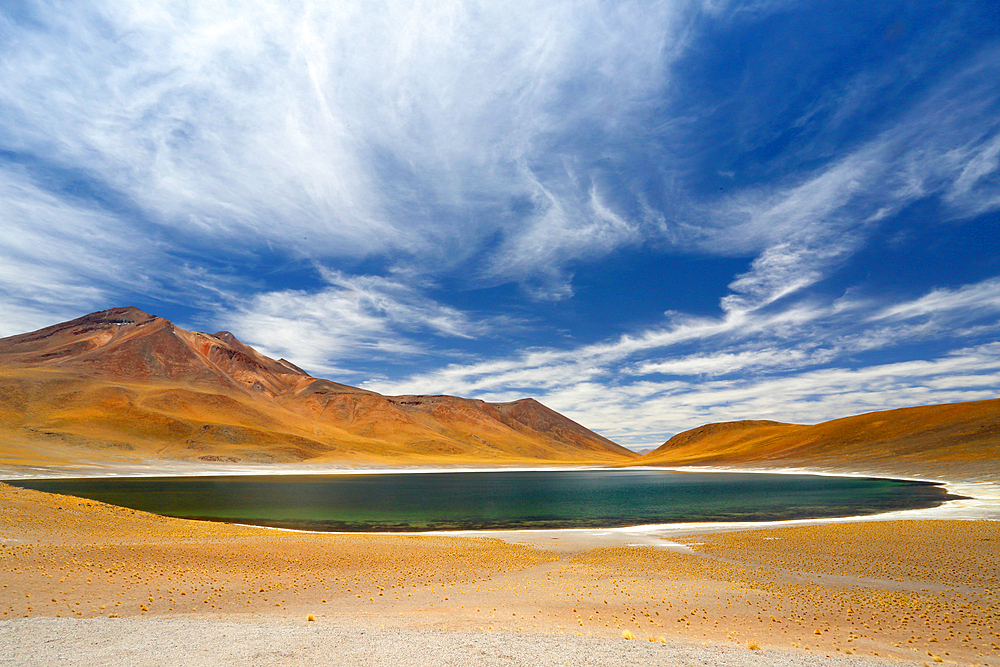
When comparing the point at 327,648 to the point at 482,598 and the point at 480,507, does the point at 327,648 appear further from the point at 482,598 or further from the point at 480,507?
the point at 480,507

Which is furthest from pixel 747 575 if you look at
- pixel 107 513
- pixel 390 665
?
pixel 107 513

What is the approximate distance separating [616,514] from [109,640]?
4312cm

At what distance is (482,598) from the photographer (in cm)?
1585

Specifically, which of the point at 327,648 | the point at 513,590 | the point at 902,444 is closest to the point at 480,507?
the point at 513,590

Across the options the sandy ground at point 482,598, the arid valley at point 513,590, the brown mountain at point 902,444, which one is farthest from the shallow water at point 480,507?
the brown mountain at point 902,444

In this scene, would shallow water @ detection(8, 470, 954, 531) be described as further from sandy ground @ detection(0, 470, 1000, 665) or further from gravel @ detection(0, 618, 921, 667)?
gravel @ detection(0, 618, 921, 667)

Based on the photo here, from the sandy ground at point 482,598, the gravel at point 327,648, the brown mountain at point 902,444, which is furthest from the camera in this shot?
the brown mountain at point 902,444

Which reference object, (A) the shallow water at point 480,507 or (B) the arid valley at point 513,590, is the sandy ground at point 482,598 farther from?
(A) the shallow water at point 480,507

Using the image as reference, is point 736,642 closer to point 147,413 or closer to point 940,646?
point 940,646

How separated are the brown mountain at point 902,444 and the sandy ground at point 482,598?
84.2 metres

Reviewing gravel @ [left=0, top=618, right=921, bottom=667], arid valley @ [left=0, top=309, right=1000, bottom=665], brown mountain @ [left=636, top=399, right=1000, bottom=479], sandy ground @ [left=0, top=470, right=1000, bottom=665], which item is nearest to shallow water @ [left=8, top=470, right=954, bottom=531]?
A: arid valley @ [left=0, top=309, right=1000, bottom=665]

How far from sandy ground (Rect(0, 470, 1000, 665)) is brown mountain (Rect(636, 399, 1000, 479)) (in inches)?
3316

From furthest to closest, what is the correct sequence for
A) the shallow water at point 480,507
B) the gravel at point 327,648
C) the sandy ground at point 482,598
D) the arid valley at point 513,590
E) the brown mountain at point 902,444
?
the brown mountain at point 902,444 < the shallow water at point 480,507 < the arid valley at point 513,590 < the sandy ground at point 482,598 < the gravel at point 327,648

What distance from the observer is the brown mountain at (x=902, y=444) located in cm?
9619
